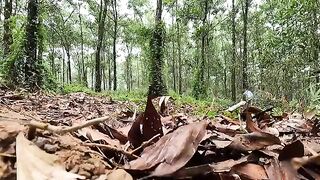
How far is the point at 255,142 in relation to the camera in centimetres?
72

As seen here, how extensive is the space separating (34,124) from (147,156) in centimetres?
19

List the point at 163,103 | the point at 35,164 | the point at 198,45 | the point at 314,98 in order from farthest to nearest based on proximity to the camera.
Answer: the point at 198,45 → the point at 314,98 → the point at 163,103 → the point at 35,164

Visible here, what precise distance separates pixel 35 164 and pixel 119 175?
12 cm

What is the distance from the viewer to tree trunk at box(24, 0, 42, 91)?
31.8ft

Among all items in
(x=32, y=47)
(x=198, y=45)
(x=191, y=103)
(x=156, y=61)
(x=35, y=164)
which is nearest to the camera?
(x=35, y=164)

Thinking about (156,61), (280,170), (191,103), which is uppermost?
(156,61)

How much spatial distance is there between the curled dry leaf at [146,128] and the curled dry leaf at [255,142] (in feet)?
0.48

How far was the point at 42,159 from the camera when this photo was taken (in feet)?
1.64

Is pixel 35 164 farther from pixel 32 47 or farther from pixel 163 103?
pixel 32 47

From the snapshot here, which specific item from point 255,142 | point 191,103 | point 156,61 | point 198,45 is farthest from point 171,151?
point 198,45

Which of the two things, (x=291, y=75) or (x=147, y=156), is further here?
(x=291, y=75)

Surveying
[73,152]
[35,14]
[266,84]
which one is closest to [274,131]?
[73,152]

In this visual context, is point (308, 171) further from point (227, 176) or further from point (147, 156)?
point (147, 156)

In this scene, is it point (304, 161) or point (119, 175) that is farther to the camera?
point (304, 161)
